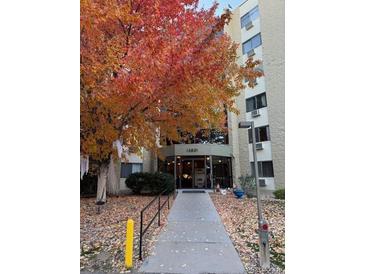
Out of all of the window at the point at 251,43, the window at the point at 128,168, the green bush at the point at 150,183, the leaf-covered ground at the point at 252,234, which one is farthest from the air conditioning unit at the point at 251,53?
the leaf-covered ground at the point at 252,234

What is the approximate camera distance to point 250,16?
16.4 meters

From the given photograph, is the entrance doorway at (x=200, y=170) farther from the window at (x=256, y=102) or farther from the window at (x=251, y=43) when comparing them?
the window at (x=251, y=43)

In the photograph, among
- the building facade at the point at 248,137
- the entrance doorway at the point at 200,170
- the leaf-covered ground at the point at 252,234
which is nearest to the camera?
the leaf-covered ground at the point at 252,234

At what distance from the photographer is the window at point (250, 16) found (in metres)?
16.0

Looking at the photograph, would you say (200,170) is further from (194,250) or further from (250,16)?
(194,250)

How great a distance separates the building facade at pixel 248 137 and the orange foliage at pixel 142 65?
7721mm

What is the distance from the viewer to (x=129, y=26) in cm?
601

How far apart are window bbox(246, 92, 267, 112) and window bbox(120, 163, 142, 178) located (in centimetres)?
817

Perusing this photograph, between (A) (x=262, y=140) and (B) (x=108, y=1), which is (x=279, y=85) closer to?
(A) (x=262, y=140)

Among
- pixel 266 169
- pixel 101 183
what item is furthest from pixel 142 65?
pixel 266 169

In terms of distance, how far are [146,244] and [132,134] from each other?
376cm

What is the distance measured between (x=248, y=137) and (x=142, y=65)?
1169cm

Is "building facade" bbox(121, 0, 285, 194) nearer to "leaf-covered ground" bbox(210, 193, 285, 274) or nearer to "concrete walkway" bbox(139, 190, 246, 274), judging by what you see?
"leaf-covered ground" bbox(210, 193, 285, 274)
